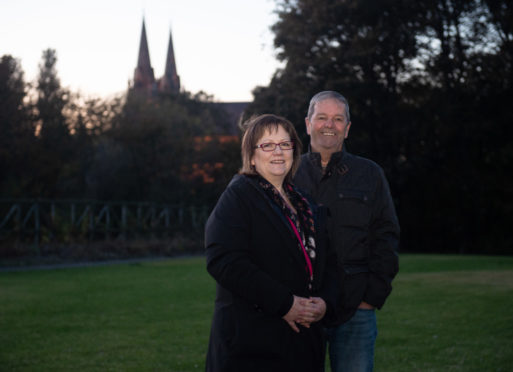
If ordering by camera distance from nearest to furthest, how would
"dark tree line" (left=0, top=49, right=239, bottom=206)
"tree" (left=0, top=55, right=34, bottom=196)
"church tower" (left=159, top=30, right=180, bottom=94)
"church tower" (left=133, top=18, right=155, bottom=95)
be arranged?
"tree" (left=0, top=55, right=34, bottom=196), "dark tree line" (left=0, top=49, right=239, bottom=206), "church tower" (left=133, top=18, right=155, bottom=95), "church tower" (left=159, top=30, right=180, bottom=94)

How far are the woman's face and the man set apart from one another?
433 mm

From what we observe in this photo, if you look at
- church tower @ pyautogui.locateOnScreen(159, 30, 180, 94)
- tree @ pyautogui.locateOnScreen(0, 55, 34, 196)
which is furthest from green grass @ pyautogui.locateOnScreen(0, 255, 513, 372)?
church tower @ pyautogui.locateOnScreen(159, 30, 180, 94)

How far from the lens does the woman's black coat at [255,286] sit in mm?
2619

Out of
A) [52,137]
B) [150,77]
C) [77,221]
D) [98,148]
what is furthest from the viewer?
[150,77]

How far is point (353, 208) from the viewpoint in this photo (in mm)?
3469

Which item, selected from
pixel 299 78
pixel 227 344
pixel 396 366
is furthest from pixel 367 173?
pixel 299 78

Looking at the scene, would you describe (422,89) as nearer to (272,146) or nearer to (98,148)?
(98,148)

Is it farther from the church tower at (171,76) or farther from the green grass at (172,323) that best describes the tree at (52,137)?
the church tower at (171,76)

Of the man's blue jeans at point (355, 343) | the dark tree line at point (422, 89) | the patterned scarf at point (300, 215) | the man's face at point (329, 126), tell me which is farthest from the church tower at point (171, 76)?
the patterned scarf at point (300, 215)

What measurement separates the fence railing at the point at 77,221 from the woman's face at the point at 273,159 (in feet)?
65.2

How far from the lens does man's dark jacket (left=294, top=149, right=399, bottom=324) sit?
3.40 m

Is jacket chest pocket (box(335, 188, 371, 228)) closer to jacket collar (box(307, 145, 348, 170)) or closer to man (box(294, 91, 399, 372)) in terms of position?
man (box(294, 91, 399, 372))

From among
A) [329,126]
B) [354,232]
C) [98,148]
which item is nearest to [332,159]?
[329,126]

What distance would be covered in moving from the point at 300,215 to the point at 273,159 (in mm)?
283
